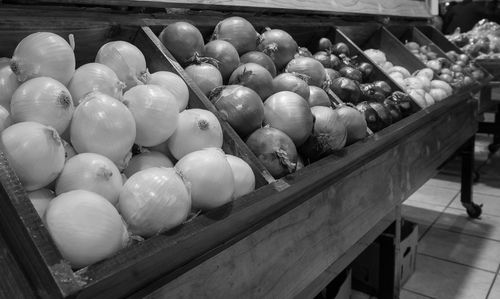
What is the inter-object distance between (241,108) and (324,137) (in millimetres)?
328

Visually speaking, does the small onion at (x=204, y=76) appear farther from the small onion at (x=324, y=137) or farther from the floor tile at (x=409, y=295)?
the floor tile at (x=409, y=295)

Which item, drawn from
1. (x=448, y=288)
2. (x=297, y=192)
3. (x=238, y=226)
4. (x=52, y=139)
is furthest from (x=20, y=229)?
(x=448, y=288)

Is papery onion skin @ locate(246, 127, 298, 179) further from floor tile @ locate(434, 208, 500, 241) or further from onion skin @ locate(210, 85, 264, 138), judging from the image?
floor tile @ locate(434, 208, 500, 241)

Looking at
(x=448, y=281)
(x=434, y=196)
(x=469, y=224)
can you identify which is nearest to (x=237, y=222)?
(x=448, y=281)

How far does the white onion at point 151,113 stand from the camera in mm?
1101

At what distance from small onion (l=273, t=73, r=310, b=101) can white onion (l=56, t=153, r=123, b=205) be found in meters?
0.85

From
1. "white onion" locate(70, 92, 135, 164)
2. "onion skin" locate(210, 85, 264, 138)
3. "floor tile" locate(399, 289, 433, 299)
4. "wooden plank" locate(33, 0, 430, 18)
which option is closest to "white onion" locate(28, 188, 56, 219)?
"white onion" locate(70, 92, 135, 164)

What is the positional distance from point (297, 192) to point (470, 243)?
2515mm

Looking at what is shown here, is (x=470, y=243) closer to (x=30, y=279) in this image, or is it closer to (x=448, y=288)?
(x=448, y=288)

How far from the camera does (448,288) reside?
8.43ft

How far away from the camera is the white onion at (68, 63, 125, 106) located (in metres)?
1.11

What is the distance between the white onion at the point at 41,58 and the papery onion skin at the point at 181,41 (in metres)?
0.48

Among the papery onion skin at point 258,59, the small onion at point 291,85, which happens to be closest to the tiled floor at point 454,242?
the small onion at point 291,85

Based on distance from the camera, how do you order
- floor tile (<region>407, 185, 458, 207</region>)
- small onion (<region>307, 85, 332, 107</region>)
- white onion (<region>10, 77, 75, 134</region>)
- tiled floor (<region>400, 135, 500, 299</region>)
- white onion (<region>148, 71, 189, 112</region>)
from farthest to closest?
floor tile (<region>407, 185, 458, 207</region>)
tiled floor (<region>400, 135, 500, 299</region>)
small onion (<region>307, 85, 332, 107</region>)
white onion (<region>148, 71, 189, 112</region>)
white onion (<region>10, 77, 75, 134</region>)
